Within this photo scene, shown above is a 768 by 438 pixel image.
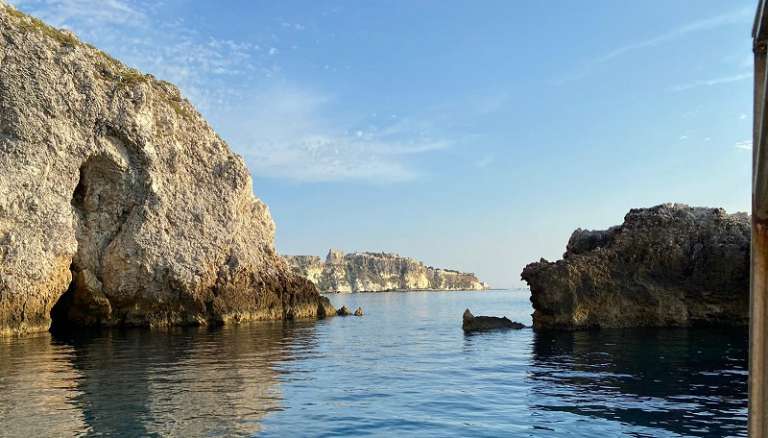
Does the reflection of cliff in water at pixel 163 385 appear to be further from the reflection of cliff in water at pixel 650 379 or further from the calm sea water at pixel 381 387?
the reflection of cliff in water at pixel 650 379

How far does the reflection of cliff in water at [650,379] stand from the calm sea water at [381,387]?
0.05 m

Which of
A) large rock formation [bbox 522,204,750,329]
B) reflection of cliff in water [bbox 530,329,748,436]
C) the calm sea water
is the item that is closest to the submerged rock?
large rock formation [bbox 522,204,750,329]

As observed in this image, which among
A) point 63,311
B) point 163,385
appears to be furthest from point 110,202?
point 163,385

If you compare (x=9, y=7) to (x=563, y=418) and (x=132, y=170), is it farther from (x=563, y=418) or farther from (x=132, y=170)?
(x=563, y=418)

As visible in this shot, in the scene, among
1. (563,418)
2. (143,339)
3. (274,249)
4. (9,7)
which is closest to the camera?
(563,418)

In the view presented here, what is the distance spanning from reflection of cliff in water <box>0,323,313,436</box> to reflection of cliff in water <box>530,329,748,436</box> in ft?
24.5

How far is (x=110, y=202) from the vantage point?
3900 centimetres

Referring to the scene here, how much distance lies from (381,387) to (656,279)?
2391cm

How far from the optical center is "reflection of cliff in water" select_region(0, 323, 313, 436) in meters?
12.2

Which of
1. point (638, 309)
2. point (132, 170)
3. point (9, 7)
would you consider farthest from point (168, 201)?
point (638, 309)

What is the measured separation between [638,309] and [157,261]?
100ft

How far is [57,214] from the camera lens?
34.8 meters

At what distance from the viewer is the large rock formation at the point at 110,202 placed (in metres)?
33.5

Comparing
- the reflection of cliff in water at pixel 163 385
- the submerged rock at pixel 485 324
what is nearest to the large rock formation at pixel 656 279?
the submerged rock at pixel 485 324
